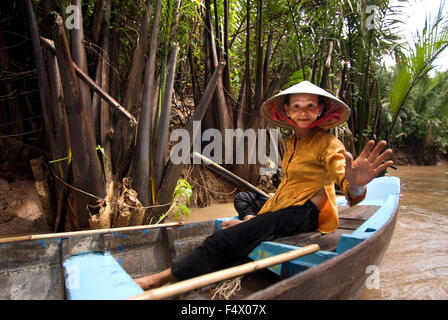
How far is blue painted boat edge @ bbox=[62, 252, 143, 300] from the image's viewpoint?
942 mm

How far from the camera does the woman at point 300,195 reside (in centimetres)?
126

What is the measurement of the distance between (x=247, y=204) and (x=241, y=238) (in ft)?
2.34

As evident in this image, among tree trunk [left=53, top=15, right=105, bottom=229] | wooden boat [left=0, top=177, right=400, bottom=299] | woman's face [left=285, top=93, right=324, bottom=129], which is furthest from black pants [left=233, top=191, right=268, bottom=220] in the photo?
tree trunk [left=53, top=15, right=105, bottom=229]

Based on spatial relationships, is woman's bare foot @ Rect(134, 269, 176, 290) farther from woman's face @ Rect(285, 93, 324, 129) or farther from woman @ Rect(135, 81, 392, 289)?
woman's face @ Rect(285, 93, 324, 129)

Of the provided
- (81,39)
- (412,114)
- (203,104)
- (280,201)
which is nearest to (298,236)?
(280,201)

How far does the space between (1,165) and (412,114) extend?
16.0m

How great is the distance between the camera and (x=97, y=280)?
1082 millimetres

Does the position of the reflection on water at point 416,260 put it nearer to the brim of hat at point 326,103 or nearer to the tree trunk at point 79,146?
the brim of hat at point 326,103

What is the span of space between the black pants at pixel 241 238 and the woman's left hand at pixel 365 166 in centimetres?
39

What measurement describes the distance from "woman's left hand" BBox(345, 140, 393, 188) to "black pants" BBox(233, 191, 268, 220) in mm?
981

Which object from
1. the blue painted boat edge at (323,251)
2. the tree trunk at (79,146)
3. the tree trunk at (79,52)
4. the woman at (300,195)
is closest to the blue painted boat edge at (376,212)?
the blue painted boat edge at (323,251)

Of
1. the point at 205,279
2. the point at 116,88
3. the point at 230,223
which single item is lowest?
the point at 230,223

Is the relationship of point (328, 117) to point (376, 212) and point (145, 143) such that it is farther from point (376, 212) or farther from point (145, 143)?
point (145, 143)

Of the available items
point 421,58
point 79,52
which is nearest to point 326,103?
point 79,52
